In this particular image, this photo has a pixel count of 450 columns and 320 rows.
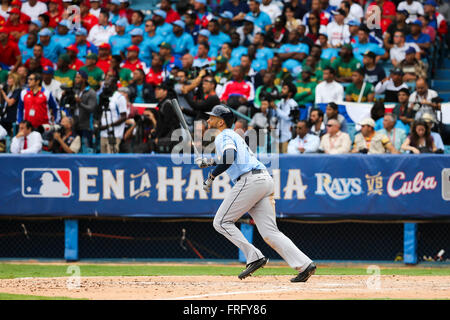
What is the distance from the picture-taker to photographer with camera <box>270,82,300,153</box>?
1419 cm

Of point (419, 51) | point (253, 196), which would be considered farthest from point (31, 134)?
point (419, 51)

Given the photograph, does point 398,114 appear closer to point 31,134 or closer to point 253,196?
point 253,196

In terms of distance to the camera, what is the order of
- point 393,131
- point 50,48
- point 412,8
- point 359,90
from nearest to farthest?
point 393,131 → point 359,90 → point 412,8 → point 50,48

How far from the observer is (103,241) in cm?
1388

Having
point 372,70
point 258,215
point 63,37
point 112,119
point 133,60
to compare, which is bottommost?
point 258,215

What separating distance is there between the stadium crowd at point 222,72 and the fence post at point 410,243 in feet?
4.26

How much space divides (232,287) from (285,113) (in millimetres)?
5505

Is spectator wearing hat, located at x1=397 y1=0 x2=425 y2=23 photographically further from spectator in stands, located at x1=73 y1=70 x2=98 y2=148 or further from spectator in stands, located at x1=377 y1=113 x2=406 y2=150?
spectator in stands, located at x1=73 y1=70 x2=98 y2=148

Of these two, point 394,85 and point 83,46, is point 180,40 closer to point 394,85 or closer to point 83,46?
point 83,46

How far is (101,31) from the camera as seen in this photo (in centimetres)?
1884

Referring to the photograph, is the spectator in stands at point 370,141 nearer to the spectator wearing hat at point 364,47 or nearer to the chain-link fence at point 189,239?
the chain-link fence at point 189,239

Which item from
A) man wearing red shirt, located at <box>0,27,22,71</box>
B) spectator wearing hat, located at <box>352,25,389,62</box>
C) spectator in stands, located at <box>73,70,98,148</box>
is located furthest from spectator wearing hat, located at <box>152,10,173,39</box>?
spectator wearing hat, located at <box>352,25,389,62</box>

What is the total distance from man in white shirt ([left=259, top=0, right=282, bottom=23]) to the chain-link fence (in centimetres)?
660

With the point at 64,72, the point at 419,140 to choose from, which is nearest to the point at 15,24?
the point at 64,72
